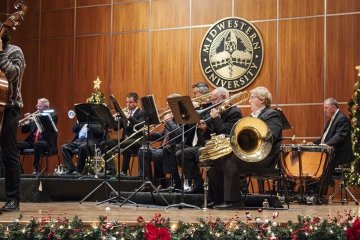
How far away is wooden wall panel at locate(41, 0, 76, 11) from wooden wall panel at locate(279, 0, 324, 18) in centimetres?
423

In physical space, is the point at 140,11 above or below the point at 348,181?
above

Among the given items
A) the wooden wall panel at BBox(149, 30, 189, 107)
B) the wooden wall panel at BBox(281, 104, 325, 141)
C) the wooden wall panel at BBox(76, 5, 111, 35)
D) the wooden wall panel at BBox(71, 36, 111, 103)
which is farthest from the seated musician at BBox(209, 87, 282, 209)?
the wooden wall panel at BBox(76, 5, 111, 35)

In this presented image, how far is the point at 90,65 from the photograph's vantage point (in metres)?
12.0

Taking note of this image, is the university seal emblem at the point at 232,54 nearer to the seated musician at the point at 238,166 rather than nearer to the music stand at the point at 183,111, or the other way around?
the seated musician at the point at 238,166

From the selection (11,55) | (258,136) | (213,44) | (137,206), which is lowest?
(137,206)

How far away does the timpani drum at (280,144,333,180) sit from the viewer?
7656 mm

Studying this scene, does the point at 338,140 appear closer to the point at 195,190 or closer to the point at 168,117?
the point at 195,190

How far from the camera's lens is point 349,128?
8.42 m

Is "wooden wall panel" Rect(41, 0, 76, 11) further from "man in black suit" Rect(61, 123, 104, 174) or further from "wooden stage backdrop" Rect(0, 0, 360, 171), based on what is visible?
"man in black suit" Rect(61, 123, 104, 174)

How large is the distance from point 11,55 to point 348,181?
17.9 feet

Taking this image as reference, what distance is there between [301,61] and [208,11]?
1.90m

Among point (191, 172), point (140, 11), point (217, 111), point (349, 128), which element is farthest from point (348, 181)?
point (140, 11)

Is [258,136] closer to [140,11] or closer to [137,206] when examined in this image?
[137,206]

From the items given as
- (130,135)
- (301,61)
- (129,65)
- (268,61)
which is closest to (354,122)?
(301,61)
